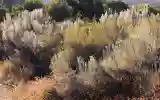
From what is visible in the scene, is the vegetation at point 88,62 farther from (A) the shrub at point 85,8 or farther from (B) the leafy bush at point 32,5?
(B) the leafy bush at point 32,5

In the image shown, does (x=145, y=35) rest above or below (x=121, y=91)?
above

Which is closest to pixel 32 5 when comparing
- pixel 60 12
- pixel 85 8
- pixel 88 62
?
pixel 85 8

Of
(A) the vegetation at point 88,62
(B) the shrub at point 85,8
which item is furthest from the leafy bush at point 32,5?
(A) the vegetation at point 88,62

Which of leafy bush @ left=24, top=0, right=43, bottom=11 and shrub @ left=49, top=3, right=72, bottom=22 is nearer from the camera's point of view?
shrub @ left=49, top=3, right=72, bottom=22

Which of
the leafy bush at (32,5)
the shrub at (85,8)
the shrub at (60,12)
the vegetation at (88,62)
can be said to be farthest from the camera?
the leafy bush at (32,5)

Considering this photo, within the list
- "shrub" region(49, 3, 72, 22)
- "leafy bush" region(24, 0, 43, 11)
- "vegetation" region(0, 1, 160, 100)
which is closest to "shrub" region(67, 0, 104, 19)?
"shrub" region(49, 3, 72, 22)

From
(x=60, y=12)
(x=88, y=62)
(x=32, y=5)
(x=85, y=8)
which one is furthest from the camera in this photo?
(x=32, y=5)

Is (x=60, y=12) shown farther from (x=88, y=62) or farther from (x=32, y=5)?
(x=88, y=62)

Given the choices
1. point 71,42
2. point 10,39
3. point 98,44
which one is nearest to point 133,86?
point 98,44

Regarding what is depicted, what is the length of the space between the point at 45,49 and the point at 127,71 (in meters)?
3.59

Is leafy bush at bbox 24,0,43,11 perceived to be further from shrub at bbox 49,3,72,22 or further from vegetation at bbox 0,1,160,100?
vegetation at bbox 0,1,160,100

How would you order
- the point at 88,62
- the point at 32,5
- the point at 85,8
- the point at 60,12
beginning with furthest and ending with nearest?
1. the point at 32,5
2. the point at 85,8
3. the point at 60,12
4. the point at 88,62

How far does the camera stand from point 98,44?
7.70 m

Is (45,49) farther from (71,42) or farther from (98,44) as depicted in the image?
(98,44)
